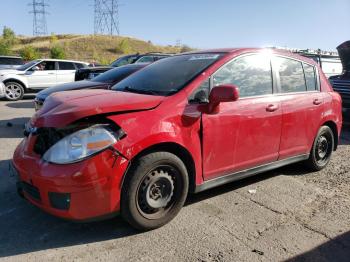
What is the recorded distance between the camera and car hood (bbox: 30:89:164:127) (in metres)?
3.09

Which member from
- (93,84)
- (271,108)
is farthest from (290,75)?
(93,84)

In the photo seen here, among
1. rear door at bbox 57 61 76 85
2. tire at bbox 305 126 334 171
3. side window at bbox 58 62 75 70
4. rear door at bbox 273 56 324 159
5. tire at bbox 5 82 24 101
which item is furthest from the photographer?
side window at bbox 58 62 75 70

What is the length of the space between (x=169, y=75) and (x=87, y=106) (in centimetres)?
122

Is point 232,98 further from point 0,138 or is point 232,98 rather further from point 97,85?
point 0,138

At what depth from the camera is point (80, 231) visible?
3.43 metres

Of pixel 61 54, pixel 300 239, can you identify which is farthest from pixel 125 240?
pixel 61 54

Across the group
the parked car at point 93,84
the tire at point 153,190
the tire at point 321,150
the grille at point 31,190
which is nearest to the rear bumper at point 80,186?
the grille at point 31,190

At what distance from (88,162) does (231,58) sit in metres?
2.00

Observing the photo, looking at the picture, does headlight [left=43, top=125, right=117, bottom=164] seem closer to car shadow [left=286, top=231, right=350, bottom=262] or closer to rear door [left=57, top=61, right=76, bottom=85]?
car shadow [left=286, top=231, right=350, bottom=262]

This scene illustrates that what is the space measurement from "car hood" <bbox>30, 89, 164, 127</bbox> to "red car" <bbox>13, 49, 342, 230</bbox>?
10 millimetres

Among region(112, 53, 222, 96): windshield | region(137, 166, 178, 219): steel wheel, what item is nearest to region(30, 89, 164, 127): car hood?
region(112, 53, 222, 96): windshield

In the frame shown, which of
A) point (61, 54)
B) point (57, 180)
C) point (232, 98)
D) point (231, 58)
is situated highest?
point (61, 54)

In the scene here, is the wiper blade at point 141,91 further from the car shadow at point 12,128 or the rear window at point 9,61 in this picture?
the rear window at point 9,61

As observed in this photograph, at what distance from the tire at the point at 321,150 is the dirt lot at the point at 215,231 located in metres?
0.59
